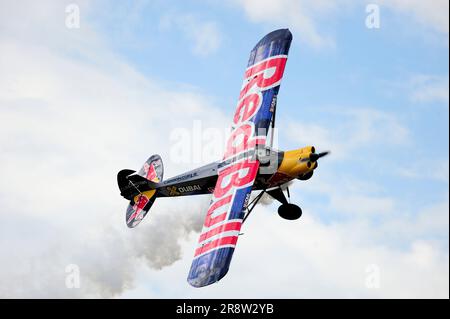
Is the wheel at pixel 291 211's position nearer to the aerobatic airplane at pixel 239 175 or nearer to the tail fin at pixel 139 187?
the aerobatic airplane at pixel 239 175

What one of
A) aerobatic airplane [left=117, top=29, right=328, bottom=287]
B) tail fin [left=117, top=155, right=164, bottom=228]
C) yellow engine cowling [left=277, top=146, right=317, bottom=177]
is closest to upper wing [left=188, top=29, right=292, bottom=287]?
aerobatic airplane [left=117, top=29, right=328, bottom=287]

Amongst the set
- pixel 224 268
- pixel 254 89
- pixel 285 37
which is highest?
pixel 285 37

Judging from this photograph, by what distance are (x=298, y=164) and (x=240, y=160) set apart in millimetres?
2136

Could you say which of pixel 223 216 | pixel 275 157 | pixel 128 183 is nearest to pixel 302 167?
pixel 275 157

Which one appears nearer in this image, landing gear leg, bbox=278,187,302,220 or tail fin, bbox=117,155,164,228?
landing gear leg, bbox=278,187,302,220

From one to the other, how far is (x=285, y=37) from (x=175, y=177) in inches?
307

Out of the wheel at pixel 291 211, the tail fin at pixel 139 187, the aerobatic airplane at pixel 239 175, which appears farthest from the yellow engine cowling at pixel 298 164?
the tail fin at pixel 139 187

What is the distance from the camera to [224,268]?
77.3 ft

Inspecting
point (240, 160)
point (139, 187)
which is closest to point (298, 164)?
point (240, 160)

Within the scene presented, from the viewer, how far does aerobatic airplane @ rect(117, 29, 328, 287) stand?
80.9 feet

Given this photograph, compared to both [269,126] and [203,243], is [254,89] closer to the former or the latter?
[269,126]

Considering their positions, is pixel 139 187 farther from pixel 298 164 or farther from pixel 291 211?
pixel 298 164

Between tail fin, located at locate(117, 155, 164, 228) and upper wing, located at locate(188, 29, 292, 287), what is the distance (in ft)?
13.0

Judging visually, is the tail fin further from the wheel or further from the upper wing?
the wheel
